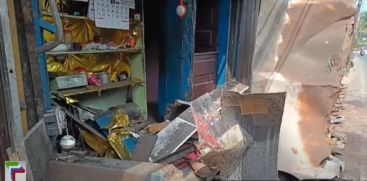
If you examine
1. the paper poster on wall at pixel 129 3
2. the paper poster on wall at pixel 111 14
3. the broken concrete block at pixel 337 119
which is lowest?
the broken concrete block at pixel 337 119

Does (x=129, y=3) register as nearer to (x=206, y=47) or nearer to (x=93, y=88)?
(x=93, y=88)

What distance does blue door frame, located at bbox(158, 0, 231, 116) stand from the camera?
390cm

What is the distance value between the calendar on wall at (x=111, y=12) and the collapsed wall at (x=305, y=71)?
2.10 meters

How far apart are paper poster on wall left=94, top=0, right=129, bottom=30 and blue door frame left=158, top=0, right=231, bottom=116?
79cm

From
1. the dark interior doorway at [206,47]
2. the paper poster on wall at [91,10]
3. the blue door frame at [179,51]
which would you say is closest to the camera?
the paper poster on wall at [91,10]

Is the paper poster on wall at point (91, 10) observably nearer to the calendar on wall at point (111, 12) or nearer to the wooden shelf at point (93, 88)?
the calendar on wall at point (111, 12)

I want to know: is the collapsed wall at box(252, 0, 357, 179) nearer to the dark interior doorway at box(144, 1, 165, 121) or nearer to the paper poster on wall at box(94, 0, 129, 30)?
the dark interior doorway at box(144, 1, 165, 121)

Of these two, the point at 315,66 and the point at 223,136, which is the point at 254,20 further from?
the point at 223,136

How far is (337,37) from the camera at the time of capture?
11.7 ft

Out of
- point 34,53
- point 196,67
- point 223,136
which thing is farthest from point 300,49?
point 34,53

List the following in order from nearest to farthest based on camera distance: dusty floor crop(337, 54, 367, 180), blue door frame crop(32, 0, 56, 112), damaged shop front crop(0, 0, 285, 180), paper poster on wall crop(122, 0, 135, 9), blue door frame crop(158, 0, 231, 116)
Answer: damaged shop front crop(0, 0, 285, 180) → blue door frame crop(32, 0, 56, 112) → dusty floor crop(337, 54, 367, 180) → paper poster on wall crop(122, 0, 135, 9) → blue door frame crop(158, 0, 231, 116)

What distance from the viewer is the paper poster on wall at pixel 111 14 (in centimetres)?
313

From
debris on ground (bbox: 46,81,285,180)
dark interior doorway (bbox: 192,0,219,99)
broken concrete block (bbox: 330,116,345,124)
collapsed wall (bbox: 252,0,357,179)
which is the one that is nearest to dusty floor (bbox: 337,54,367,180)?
broken concrete block (bbox: 330,116,345,124)

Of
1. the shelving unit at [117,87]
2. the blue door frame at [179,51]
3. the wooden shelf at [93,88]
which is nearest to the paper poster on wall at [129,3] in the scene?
the shelving unit at [117,87]
